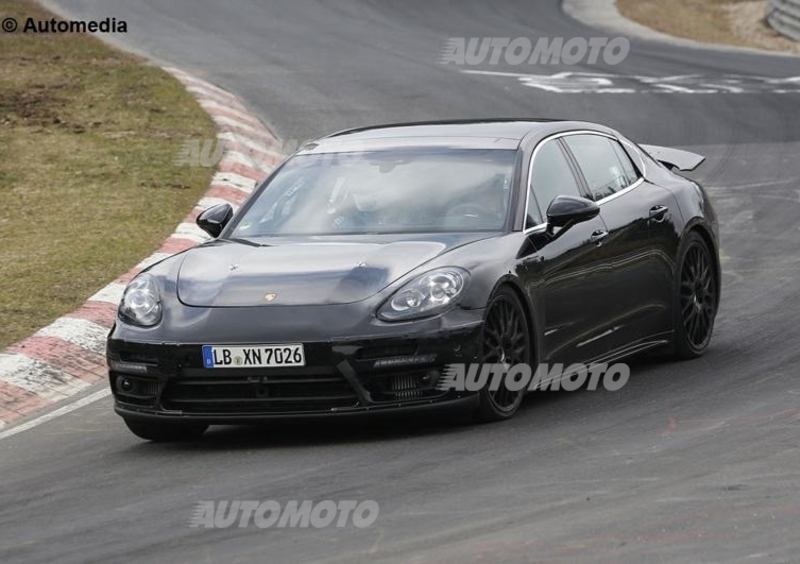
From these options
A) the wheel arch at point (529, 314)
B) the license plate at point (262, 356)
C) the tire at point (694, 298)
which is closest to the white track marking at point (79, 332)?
the license plate at point (262, 356)

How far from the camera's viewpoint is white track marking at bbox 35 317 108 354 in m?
10.8

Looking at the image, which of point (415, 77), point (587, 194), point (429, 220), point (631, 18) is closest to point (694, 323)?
point (587, 194)

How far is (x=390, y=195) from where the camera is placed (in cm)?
907

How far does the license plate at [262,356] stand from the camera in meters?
7.86

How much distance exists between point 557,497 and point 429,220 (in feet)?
8.07

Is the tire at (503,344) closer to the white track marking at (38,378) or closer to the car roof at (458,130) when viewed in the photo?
the car roof at (458,130)

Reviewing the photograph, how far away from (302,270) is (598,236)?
1.77 m

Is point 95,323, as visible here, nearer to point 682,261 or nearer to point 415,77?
point 682,261

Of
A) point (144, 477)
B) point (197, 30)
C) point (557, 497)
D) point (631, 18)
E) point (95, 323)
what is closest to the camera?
point (557, 497)

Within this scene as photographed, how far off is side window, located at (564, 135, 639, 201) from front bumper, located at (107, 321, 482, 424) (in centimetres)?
197

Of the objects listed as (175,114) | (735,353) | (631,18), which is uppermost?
(735,353)

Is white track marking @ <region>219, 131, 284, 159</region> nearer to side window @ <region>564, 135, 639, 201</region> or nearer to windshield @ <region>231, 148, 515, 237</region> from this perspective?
side window @ <region>564, 135, 639, 201</region>

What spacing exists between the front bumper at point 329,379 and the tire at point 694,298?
234 cm

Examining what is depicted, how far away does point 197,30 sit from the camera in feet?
90.0
